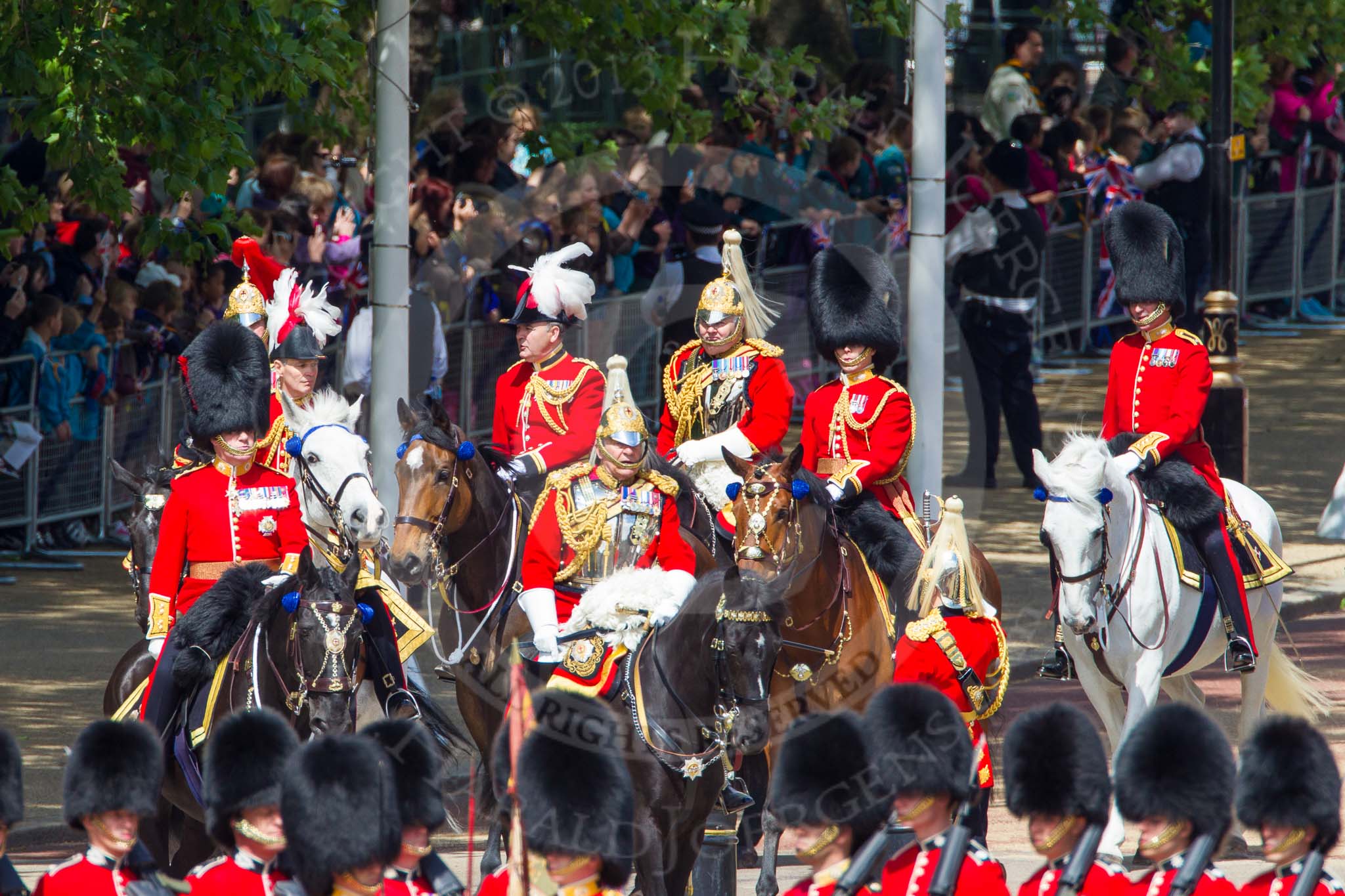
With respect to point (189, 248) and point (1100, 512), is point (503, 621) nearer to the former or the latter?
point (1100, 512)

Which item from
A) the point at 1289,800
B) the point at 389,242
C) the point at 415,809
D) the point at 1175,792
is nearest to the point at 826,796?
the point at 1175,792

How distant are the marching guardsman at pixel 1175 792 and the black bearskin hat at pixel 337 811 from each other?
2.12m

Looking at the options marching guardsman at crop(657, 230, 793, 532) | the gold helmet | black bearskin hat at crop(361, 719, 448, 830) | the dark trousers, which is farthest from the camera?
the dark trousers

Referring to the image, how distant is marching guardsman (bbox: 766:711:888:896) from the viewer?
6.40 m

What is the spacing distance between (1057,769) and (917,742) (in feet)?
1.38

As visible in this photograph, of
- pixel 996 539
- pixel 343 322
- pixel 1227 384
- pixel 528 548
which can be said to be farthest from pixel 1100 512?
pixel 343 322

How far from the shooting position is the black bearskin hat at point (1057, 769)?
6855 millimetres

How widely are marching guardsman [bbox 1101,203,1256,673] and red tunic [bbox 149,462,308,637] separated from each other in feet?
12.3

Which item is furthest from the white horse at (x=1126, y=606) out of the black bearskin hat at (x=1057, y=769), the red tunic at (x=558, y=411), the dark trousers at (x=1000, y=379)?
the dark trousers at (x=1000, y=379)

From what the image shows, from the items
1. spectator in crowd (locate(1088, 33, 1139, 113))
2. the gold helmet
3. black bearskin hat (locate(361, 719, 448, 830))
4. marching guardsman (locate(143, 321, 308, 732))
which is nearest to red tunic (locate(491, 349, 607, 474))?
the gold helmet

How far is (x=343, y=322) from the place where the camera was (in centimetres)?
1559

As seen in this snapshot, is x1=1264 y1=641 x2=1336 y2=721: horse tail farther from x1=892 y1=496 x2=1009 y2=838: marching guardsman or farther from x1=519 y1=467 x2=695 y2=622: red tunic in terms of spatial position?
x1=519 y1=467 x2=695 y2=622: red tunic

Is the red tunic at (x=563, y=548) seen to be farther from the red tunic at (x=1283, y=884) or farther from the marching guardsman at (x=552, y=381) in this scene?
the red tunic at (x=1283, y=884)

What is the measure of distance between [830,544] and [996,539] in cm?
637
